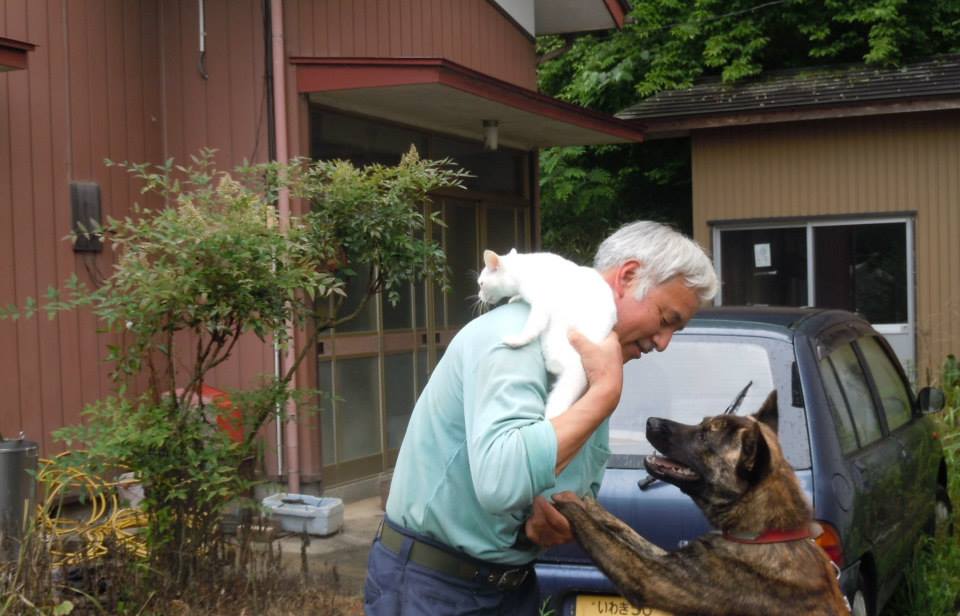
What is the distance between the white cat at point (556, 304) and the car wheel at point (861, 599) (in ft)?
8.77

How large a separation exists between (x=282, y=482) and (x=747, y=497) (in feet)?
19.2

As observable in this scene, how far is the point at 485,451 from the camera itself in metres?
2.29

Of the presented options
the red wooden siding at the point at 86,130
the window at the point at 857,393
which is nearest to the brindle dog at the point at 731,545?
the window at the point at 857,393

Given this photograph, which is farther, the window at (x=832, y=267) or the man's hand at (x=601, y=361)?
the window at (x=832, y=267)

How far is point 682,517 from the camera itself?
4473mm

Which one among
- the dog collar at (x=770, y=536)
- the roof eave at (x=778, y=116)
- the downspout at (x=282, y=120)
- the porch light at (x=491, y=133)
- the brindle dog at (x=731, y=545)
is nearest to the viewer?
the brindle dog at (x=731, y=545)

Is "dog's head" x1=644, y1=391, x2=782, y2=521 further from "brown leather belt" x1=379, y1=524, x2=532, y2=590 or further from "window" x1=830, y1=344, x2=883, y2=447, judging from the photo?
"window" x1=830, y1=344, x2=883, y2=447

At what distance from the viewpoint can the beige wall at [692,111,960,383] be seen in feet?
41.8

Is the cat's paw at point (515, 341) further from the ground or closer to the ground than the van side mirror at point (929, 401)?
further from the ground

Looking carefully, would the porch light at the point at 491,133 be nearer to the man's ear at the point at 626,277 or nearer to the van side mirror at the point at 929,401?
the van side mirror at the point at 929,401

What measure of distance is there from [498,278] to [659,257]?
1.27 ft

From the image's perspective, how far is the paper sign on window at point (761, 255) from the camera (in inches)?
544

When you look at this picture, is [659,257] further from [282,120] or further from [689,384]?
[282,120]

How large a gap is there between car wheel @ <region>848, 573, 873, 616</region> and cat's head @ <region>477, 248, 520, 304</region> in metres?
2.70
